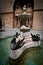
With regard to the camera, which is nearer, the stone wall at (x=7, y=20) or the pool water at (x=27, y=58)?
the pool water at (x=27, y=58)

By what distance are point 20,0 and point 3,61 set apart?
858 cm

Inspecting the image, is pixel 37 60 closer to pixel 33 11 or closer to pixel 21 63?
pixel 21 63

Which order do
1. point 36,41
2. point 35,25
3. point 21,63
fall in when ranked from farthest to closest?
point 35,25 → point 36,41 → point 21,63

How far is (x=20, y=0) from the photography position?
12.3 meters

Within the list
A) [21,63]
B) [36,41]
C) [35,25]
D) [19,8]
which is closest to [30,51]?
[36,41]

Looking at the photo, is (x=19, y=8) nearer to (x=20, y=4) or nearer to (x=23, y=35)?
(x=20, y=4)

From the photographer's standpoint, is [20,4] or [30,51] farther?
[20,4]

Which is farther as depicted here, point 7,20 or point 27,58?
point 7,20

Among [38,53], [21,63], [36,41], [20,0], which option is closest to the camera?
[21,63]

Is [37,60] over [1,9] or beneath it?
beneath

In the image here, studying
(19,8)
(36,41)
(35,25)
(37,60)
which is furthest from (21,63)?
(19,8)

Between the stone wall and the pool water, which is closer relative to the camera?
the pool water

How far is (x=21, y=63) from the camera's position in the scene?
4320 millimetres

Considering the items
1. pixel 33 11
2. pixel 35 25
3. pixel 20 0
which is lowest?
pixel 35 25
